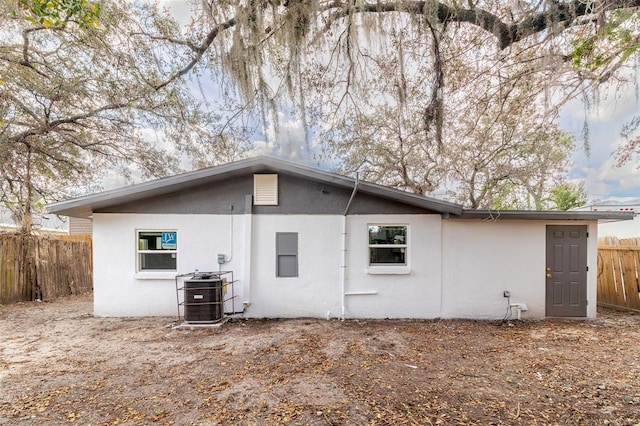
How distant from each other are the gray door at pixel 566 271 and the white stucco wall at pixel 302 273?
4671mm

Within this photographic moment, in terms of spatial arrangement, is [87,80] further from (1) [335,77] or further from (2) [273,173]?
(1) [335,77]

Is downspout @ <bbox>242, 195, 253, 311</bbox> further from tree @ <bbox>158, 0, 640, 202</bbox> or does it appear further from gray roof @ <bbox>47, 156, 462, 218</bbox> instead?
tree @ <bbox>158, 0, 640, 202</bbox>

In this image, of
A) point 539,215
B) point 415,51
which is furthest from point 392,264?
point 415,51

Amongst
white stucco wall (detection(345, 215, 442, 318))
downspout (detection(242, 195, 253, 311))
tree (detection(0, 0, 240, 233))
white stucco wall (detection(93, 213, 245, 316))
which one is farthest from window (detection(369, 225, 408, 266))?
tree (detection(0, 0, 240, 233))

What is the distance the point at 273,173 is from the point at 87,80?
500cm

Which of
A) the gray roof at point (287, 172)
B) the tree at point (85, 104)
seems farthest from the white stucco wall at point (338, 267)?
the tree at point (85, 104)

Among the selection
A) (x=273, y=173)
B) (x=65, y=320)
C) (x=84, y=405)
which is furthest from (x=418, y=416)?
(x=65, y=320)

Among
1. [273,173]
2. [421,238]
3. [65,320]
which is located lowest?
[65,320]

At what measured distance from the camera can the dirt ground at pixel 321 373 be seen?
10.0 ft

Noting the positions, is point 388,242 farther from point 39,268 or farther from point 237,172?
point 39,268

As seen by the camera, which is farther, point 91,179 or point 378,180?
point 378,180

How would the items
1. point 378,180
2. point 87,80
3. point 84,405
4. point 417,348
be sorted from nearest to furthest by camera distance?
point 84,405
point 417,348
point 87,80
point 378,180

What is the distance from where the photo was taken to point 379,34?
138 inches

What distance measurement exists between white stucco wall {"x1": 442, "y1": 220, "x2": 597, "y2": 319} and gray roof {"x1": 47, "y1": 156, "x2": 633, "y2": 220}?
315 mm
